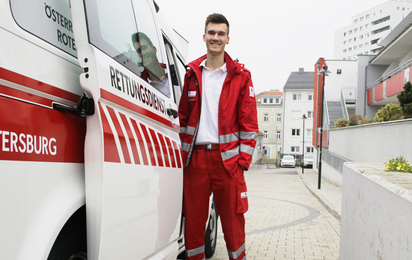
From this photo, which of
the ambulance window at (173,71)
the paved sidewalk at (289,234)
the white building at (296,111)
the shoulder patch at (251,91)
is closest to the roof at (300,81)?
the white building at (296,111)

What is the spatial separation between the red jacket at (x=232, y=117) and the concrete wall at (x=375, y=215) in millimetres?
913

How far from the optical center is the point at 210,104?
9.54 feet

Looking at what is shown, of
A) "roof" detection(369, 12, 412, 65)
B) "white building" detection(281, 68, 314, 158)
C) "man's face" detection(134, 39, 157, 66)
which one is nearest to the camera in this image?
"man's face" detection(134, 39, 157, 66)

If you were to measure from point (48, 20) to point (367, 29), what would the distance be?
90.3 metres

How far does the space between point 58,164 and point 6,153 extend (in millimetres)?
288

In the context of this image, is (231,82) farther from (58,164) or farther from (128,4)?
(58,164)

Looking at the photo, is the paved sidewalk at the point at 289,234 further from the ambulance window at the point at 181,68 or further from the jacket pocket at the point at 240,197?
the ambulance window at the point at 181,68

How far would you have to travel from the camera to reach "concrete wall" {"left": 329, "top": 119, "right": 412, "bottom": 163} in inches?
327

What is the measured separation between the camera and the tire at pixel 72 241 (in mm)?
1525

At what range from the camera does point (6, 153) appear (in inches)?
47.3

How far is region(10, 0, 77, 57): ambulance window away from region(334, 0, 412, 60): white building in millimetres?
79041

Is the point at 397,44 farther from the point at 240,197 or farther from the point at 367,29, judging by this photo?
the point at 367,29

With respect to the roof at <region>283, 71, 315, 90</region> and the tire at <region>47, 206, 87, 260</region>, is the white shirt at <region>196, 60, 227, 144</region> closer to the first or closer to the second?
the tire at <region>47, 206, 87, 260</region>

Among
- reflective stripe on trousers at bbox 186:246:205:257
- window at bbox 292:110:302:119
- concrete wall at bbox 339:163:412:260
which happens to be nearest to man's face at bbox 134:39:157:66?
reflective stripe on trousers at bbox 186:246:205:257
